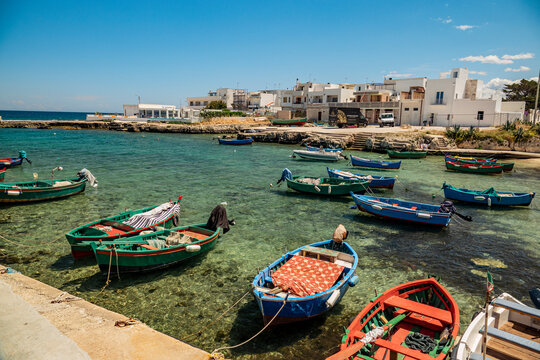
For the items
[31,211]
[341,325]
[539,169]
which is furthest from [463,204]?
[31,211]

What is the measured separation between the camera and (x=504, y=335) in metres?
5.47

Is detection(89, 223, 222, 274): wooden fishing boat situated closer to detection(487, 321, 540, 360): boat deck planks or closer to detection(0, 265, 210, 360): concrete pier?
detection(0, 265, 210, 360): concrete pier

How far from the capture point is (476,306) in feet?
30.4

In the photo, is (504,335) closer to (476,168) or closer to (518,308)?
(518,308)

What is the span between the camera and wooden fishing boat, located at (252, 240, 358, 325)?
7.47 meters

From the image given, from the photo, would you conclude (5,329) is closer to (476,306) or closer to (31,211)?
(476,306)

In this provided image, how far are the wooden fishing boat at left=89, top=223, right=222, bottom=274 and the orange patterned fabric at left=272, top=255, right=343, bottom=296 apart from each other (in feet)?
11.1

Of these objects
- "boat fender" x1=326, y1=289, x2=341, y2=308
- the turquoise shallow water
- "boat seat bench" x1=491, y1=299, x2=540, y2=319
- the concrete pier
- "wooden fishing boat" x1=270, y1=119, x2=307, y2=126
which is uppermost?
"wooden fishing boat" x1=270, y1=119, x2=307, y2=126

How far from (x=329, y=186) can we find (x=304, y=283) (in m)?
12.6

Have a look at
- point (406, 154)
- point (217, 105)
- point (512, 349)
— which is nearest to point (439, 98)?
point (406, 154)

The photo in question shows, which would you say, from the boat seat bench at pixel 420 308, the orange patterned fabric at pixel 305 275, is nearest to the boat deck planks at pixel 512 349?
the boat seat bench at pixel 420 308

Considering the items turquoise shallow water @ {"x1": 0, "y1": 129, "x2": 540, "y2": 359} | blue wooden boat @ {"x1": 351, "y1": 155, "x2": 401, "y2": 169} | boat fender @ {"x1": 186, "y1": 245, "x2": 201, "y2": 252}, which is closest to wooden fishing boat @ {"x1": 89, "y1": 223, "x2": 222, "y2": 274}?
boat fender @ {"x1": 186, "y1": 245, "x2": 201, "y2": 252}

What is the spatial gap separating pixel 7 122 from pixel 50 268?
351 feet

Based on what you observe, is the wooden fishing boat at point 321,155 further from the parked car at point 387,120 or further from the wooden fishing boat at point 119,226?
the wooden fishing boat at point 119,226
